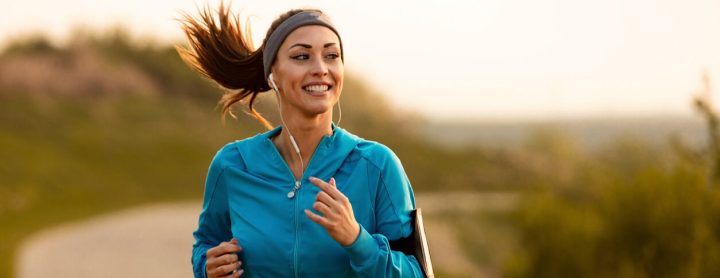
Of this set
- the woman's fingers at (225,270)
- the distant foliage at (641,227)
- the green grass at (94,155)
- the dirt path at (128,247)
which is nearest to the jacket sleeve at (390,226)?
the woman's fingers at (225,270)

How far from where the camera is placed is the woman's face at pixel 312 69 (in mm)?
3518

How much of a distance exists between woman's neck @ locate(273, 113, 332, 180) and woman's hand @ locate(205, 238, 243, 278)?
0.30 m

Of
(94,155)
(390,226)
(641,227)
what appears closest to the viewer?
(390,226)

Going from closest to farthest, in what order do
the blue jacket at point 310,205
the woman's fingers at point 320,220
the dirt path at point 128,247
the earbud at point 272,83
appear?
the woman's fingers at point 320,220
the blue jacket at point 310,205
the earbud at point 272,83
the dirt path at point 128,247

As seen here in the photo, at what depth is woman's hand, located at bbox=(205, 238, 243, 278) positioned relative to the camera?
350cm

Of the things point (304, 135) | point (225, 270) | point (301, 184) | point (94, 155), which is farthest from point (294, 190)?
point (94, 155)

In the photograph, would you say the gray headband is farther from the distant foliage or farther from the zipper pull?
the distant foliage

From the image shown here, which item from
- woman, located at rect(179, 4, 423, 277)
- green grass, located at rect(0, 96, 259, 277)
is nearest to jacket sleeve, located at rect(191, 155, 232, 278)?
woman, located at rect(179, 4, 423, 277)

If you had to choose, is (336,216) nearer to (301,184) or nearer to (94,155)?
(301,184)

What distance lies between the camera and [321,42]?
3.52 meters

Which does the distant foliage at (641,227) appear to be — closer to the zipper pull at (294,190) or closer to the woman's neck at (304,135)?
the woman's neck at (304,135)

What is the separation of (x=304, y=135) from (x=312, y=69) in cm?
25

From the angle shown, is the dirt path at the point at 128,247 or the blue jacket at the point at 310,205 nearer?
the blue jacket at the point at 310,205

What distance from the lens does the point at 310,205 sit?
3.48 m
